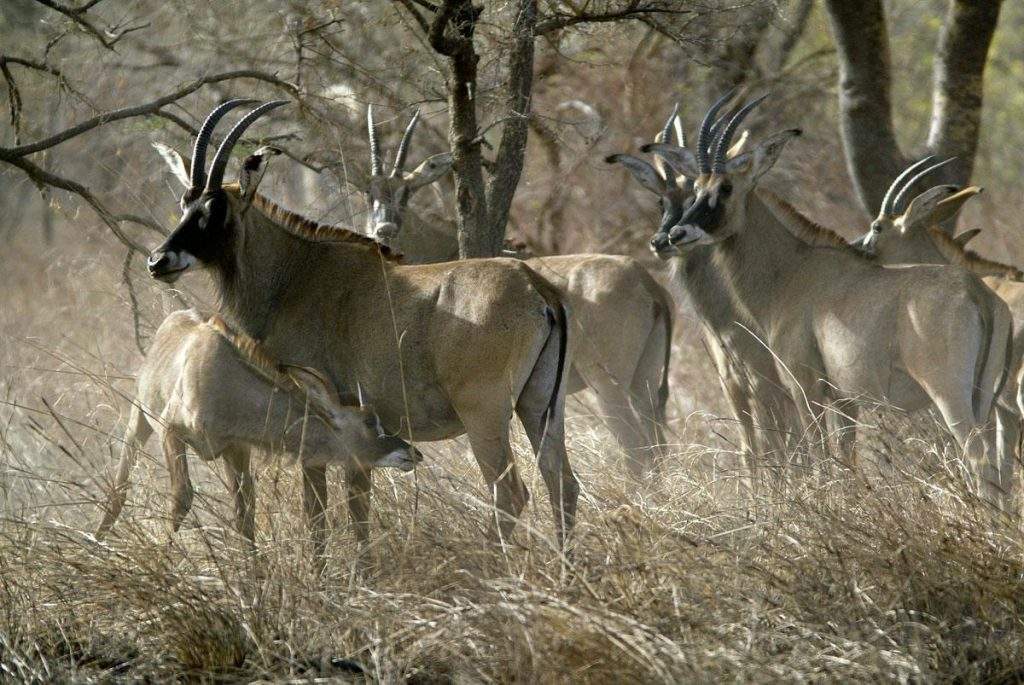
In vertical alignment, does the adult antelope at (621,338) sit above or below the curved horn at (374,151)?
below

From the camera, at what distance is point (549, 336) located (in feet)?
20.3

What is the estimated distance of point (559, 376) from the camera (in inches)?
247

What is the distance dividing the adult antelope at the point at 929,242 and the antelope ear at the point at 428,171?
9.83 feet

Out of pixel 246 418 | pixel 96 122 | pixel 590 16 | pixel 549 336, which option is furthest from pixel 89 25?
pixel 549 336

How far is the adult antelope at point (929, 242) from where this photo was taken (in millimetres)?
8438

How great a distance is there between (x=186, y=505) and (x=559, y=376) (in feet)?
5.81

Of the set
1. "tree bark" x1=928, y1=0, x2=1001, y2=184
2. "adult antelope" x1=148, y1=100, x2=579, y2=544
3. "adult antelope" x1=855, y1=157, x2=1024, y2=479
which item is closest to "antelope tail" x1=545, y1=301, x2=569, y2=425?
"adult antelope" x1=148, y1=100, x2=579, y2=544

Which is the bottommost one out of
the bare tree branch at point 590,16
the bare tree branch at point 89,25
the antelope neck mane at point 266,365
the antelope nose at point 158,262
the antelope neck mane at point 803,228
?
the antelope neck mane at point 266,365

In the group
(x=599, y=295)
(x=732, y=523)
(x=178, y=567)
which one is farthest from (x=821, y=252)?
(x=178, y=567)

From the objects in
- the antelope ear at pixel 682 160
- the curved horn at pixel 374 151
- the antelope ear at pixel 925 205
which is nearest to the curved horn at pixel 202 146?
the antelope ear at pixel 682 160

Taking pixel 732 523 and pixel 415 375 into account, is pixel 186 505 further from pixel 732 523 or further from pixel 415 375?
pixel 732 523

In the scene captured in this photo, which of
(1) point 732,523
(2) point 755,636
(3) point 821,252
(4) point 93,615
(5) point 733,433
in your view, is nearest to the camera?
(2) point 755,636

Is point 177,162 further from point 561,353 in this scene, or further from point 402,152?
point 402,152

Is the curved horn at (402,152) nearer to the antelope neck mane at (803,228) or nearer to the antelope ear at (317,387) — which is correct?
the antelope neck mane at (803,228)
